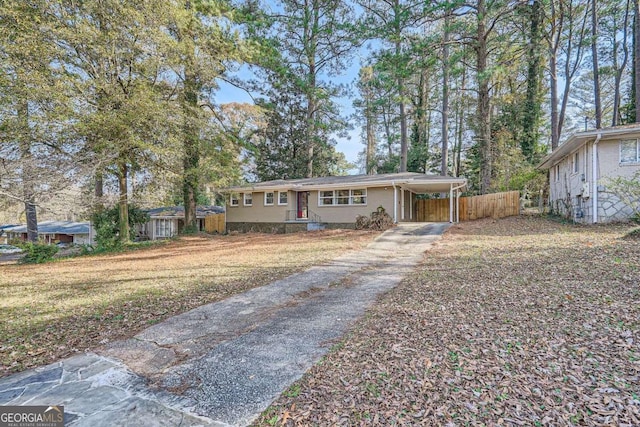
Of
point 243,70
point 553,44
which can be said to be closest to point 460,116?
point 553,44

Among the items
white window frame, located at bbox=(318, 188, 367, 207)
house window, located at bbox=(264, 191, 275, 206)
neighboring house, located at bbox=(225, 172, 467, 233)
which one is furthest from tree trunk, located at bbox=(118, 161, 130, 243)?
white window frame, located at bbox=(318, 188, 367, 207)

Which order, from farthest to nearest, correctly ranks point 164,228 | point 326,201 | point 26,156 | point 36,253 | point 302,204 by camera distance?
point 164,228, point 302,204, point 326,201, point 36,253, point 26,156

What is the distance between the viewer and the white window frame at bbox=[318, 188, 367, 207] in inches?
677

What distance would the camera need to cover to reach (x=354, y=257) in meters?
9.15

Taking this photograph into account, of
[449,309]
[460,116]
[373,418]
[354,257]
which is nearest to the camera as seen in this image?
[373,418]

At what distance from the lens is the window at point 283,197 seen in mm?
18880

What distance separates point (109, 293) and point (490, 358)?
6588 mm

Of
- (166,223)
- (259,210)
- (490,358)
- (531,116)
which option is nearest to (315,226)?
(259,210)

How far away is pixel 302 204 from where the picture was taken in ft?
62.9

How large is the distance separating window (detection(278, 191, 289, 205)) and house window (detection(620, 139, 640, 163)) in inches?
599

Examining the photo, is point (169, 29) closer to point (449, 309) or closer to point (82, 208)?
point (82, 208)

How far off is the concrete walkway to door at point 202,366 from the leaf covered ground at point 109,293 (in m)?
0.45

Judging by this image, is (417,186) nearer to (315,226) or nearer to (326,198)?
(326,198)

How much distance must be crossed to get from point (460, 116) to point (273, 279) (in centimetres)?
2659
